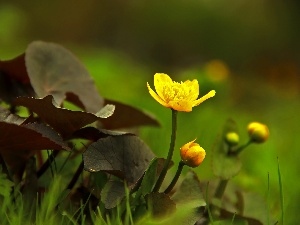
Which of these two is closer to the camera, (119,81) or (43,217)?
(43,217)

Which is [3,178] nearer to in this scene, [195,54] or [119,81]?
[119,81]

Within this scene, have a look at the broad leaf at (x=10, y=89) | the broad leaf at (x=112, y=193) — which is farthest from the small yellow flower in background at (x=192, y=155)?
the broad leaf at (x=10, y=89)

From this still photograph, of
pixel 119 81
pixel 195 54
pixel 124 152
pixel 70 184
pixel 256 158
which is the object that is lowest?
pixel 195 54

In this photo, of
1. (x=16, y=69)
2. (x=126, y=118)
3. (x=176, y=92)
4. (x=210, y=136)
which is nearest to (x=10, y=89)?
(x=16, y=69)

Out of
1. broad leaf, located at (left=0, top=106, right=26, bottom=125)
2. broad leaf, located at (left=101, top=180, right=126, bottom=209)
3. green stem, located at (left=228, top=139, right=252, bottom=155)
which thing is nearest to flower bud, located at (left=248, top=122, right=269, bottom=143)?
green stem, located at (left=228, top=139, right=252, bottom=155)

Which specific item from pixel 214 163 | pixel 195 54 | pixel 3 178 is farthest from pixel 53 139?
pixel 195 54

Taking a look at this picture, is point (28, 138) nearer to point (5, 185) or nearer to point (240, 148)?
point (5, 185)

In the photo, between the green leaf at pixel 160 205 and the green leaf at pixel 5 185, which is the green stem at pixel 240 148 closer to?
the green leaf at pixel 160 205

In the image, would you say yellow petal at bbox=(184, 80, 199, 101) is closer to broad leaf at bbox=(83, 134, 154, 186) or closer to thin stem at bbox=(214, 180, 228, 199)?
broad leaf at bbox=(83, 134, 154, 186)
